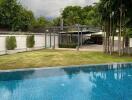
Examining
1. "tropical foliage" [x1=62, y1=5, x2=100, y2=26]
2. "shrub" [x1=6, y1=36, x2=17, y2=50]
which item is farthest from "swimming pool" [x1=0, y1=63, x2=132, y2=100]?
"tropical foliage" [x1=62, y1=5, x2=100, y2=26]

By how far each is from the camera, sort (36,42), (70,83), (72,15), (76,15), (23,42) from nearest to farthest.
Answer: (70,83) < (23,42) < (36,42) < (72,15) < (76,15)

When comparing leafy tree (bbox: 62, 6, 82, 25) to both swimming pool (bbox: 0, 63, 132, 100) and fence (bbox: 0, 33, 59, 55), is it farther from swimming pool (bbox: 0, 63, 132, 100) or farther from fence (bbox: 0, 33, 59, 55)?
swimming pool (bbox: 0, 63, 132, 100)

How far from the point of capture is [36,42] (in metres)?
39.2

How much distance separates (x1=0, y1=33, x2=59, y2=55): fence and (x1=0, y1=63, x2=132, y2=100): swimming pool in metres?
10.9

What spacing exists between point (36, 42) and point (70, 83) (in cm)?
2290

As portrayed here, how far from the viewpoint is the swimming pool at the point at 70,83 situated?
535 inches

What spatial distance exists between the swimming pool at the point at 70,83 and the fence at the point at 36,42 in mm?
10860

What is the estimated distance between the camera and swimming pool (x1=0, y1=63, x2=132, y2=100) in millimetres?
13578

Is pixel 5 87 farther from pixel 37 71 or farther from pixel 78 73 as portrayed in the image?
pixel 78 73

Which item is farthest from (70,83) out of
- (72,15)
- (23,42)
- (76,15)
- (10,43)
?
(76,15)

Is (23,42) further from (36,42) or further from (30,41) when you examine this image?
(36,42)

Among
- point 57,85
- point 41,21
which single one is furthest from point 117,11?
point 41,21

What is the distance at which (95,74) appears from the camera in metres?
19.9

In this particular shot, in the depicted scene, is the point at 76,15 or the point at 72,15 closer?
the point at 72,15
